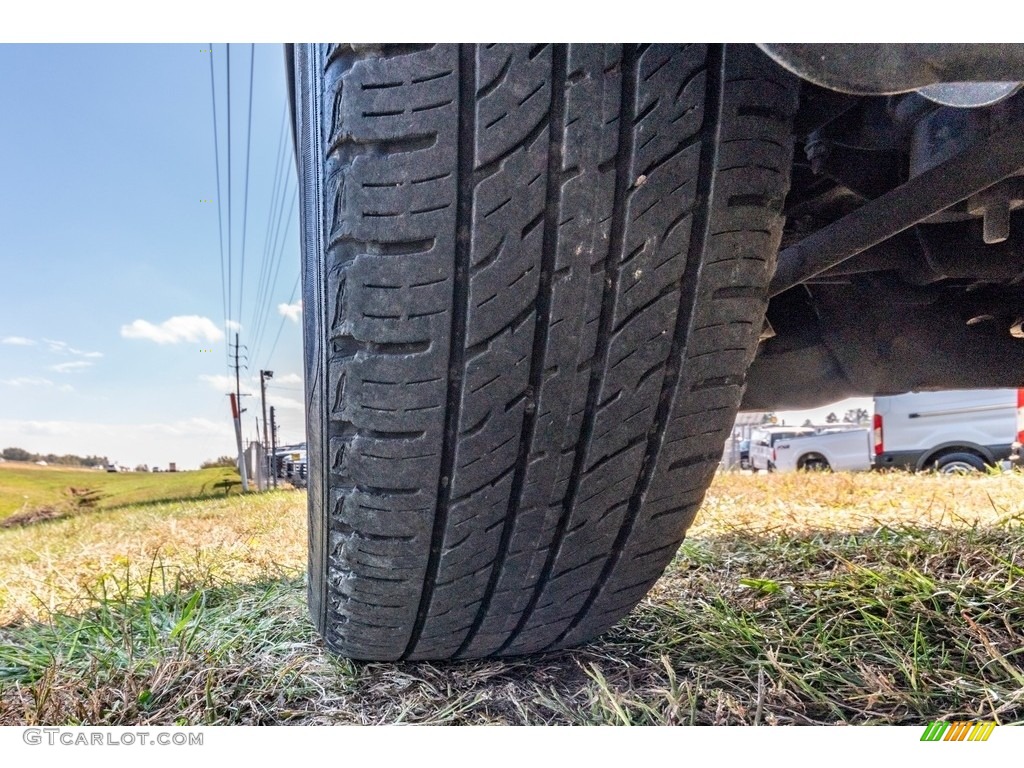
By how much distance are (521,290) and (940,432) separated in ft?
→ 14.7

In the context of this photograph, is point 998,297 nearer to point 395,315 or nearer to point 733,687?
point 733,687

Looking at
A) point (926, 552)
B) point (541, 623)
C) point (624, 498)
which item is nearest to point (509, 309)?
point (624, 498)

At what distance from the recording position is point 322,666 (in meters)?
0.69

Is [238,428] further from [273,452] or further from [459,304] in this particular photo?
[459,304]

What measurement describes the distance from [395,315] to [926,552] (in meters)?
0.85

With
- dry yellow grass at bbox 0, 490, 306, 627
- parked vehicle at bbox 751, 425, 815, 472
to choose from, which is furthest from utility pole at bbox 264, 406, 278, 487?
parked vehicle at bbox 751, 425, 815, 472

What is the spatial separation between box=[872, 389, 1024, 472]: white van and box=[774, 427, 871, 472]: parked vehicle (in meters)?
0.43

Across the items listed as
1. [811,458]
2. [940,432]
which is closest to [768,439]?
[811,458]

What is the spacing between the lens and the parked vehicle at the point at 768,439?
14.7 feet

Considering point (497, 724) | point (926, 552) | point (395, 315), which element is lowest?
point (497, 724)

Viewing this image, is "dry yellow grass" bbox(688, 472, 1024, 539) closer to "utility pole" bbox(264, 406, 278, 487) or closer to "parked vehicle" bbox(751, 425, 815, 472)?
"utility pole" bbox(264, 406, 278, 487)

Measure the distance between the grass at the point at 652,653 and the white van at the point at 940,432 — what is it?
3.37 metres
